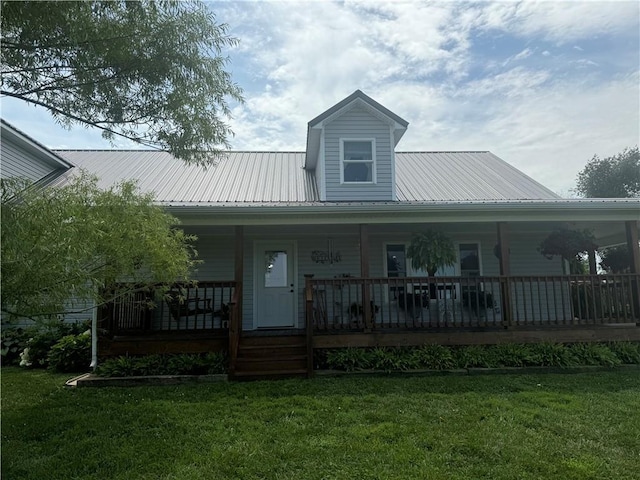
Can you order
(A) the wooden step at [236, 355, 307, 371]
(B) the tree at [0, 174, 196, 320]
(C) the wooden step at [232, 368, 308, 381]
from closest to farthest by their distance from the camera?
(B) the tree at [0, 174, 196, 320] < (C) the wooden step at [232, 368, 308, 381] < (A) the wooden step at [236, 355, 307, 371]

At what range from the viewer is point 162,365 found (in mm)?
6777

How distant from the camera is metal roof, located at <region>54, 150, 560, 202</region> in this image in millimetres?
9703

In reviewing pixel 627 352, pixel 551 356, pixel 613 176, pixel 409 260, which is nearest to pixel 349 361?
pixel 551 356

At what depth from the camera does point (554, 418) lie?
15.2ft

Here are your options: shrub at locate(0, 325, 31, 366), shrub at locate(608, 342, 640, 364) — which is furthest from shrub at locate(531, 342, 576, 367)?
shrub at locate(0, 325, 31, 366)

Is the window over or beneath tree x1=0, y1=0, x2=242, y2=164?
beneath

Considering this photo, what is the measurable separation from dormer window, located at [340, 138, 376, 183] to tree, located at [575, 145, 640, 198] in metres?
25.4

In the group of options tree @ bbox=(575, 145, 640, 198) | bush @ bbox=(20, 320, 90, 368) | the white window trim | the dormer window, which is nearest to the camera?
bush @ bbox=(20, 320, 90, 368)

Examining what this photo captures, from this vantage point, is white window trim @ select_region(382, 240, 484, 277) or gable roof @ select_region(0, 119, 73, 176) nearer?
gable roof @ select_region(0, 119, 73, 176)

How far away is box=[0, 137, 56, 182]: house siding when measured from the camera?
9.39 metres

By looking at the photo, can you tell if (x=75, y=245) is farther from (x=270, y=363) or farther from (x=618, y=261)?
(x=618, y=261)

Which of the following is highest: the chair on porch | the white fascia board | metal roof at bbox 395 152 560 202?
metal roof at bbox 395 152 560 202

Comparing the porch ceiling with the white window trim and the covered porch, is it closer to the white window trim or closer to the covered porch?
the covered porch

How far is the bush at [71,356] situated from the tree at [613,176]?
31353 millimetres
